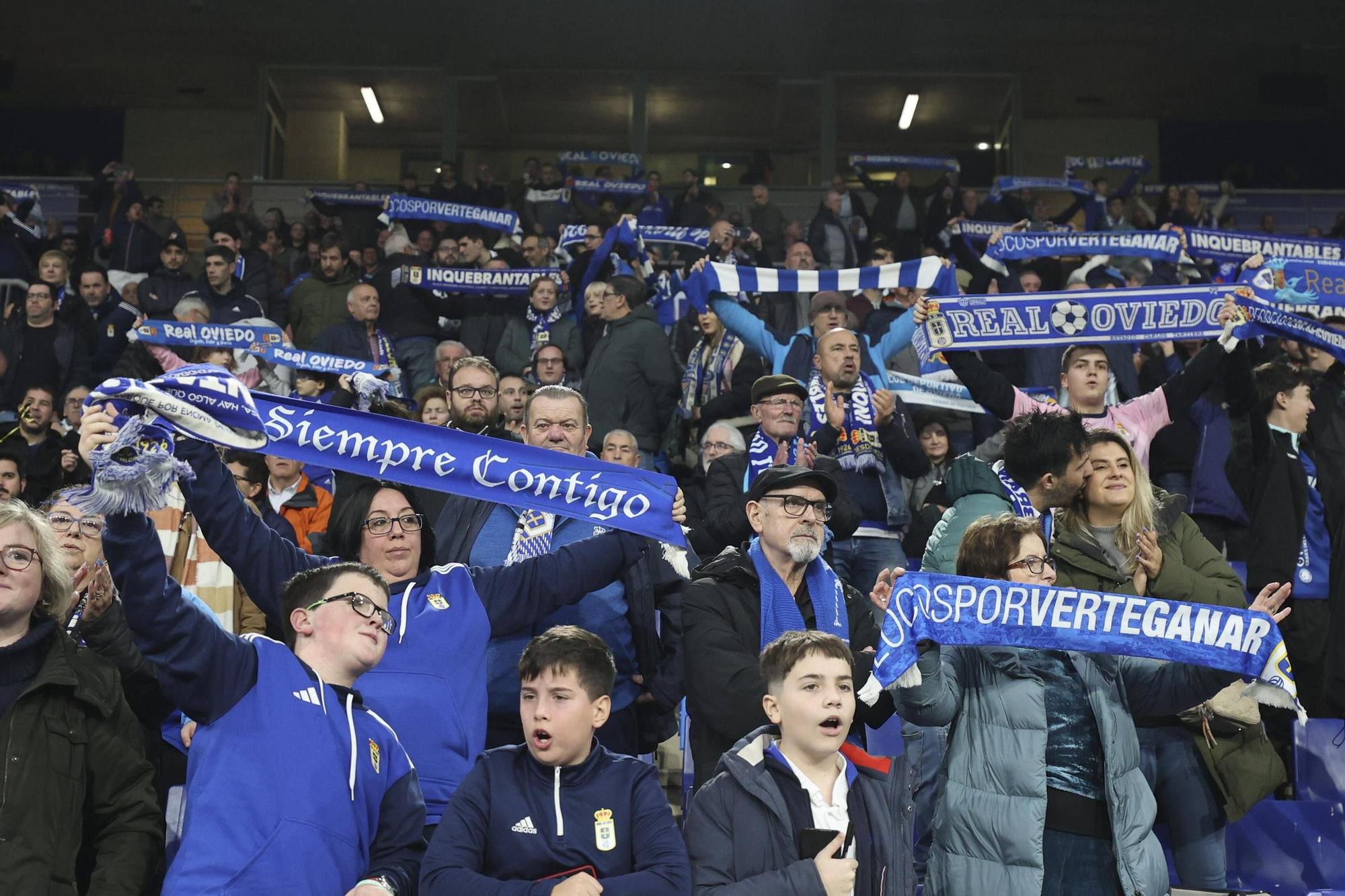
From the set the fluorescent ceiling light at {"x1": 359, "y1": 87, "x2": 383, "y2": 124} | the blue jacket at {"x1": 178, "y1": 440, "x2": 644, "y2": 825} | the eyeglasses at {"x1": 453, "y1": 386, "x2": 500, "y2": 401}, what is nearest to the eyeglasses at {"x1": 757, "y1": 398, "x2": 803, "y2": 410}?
the eyeglasses at {"x1": 453, "y1": 386, "x2": 500, "y2": 401}

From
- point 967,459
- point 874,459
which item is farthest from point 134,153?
point 967,459

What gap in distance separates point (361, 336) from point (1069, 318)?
5296 mm

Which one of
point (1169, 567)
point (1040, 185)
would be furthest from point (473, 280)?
point (1169, 567)

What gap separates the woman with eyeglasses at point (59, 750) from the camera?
156 inches

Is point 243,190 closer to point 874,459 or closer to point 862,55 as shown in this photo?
point 862,55

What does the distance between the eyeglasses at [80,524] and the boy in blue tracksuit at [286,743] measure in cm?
150

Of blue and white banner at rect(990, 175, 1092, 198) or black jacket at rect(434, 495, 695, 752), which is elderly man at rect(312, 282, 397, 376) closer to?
black jacket at rect(434, 495, 695, 752)

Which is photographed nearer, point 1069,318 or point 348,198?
point 1069,318

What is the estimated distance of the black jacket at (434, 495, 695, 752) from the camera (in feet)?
16.8

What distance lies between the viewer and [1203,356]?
6.77 metres

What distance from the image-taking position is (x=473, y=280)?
458 inches

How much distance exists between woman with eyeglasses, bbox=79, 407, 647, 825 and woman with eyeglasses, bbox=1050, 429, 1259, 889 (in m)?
1.58

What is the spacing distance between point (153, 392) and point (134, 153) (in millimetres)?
21663

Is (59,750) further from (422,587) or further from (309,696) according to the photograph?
(422,587)
